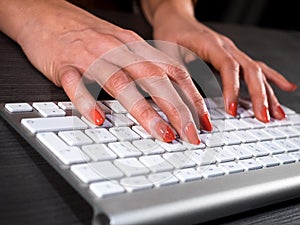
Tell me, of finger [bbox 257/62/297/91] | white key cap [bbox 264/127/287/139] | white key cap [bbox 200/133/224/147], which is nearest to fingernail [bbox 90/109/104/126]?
white key cap [bbox 200/133/224/147]

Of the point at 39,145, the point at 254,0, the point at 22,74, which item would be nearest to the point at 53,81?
the point at 22,74

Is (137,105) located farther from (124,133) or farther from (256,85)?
(256,85)

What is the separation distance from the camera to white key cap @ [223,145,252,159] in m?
0.46

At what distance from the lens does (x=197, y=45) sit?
0.77 m

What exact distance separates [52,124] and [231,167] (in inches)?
6.5

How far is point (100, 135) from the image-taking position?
430 mm

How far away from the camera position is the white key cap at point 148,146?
16.7 inches

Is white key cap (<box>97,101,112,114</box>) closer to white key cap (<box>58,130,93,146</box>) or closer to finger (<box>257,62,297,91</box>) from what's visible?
white key cap (<box>58,130,93,146</box>)

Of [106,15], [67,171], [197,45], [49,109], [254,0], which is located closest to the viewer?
[67,171]

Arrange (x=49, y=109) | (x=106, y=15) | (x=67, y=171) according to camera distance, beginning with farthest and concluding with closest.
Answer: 1. (x=106, y=15)
2. (x=49, y=109)
3. (x=67, y=171)

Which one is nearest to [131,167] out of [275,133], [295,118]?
[275,133]

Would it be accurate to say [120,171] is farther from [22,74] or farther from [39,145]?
[22,74]

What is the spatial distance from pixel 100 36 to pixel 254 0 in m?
1.17

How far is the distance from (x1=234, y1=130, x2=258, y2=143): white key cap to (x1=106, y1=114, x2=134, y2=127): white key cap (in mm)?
121
